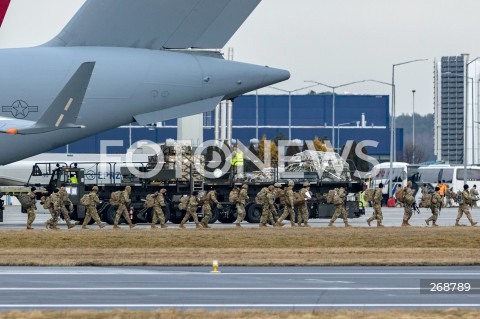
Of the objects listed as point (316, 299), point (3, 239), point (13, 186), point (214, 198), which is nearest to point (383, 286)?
point (316, 299)

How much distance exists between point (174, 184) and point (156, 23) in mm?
9903

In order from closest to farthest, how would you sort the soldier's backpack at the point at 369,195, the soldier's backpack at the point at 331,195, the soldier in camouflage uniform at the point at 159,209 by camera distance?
the soldier in camouflage uniform at the point at 159,209 → the soldier's backpack at the point at 369,195 → the soldier's backpack at the point at 331,195

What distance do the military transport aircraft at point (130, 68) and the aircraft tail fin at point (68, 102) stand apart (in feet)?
8.56

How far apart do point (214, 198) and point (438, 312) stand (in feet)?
85.9

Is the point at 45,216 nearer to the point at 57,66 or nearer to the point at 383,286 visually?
the point at 57,66

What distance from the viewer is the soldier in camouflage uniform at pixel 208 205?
42.7 m

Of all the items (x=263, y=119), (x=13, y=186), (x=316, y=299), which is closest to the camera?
(x=316, y=299)

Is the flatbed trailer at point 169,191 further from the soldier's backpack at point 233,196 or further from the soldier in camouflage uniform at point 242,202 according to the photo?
the soldier in camouflage uniform at point 242,202

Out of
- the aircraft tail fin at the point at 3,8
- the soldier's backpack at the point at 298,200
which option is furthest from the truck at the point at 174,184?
the aircraft tail fin at the point at 3,8

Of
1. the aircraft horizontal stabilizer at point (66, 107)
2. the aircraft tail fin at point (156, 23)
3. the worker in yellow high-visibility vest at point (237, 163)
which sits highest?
the aircraft tail fin at point (156, 23)

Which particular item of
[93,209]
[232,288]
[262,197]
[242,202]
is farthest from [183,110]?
[232,288]

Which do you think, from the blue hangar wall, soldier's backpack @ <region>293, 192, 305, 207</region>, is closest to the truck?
soldier's backpack @ <region>293, 192, 305, 207</region>

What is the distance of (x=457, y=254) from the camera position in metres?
29.8

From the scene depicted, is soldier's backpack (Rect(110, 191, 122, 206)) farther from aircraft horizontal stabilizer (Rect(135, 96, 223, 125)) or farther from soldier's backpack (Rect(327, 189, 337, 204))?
soldier's backpack (Rect(327, 189, 337, 204))
